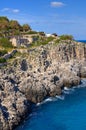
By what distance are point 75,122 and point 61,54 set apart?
3052cm

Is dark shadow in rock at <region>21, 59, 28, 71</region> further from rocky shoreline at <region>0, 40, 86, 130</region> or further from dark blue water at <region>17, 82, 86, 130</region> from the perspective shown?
dark blue water at <region>17, 82, 86, 130</region>

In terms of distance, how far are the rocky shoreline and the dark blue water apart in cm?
143

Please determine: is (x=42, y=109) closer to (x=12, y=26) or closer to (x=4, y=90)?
(x=4, y=90)

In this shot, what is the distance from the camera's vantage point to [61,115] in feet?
158

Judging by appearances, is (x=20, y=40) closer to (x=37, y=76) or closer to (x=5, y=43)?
(x=5, y=43)

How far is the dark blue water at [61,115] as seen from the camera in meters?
43.3

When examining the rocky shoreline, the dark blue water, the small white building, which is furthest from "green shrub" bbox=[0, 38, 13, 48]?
the dark blue water

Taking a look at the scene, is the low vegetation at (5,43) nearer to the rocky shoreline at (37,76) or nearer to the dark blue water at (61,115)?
the rocky shoreline at (37,76)

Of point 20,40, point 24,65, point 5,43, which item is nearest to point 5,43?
point 5,43

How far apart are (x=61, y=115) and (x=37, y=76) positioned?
36.6 feet

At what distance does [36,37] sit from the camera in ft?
274

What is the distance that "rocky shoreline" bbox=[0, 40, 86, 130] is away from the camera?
4425cm

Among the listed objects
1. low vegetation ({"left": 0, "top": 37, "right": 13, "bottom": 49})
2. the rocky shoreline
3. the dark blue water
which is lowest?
the dark blue water

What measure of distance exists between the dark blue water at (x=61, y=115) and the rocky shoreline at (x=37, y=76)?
1.43 meters
